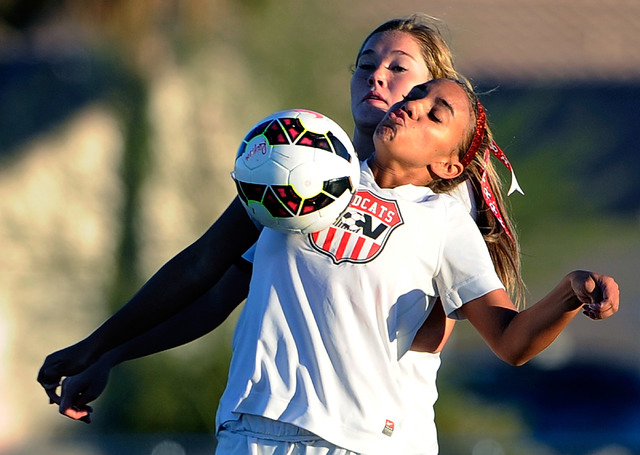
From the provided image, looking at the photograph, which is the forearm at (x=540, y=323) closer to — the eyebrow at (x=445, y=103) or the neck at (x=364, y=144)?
the eyebrow at (x=445, y=103)

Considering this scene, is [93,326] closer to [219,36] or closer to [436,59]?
[219,36]

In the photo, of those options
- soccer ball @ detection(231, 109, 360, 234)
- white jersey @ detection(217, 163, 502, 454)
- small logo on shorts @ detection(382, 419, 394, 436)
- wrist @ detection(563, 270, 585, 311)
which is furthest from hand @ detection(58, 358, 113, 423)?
wrist @ detection(563, 270, 585, 311)

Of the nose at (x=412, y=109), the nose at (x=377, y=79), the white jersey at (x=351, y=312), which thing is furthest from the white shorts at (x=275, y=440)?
the nose at (x=377, y=79)

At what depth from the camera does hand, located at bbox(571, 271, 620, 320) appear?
183cm

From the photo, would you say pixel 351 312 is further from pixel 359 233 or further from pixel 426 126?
pixel 426 126

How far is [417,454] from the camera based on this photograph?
7.23ft

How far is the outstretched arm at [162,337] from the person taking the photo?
2.61 m

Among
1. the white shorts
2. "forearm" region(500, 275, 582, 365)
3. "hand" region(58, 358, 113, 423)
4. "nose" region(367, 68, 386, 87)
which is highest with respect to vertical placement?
"nose" region(367, 68, 386, 87)

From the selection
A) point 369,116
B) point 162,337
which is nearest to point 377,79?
point 369,116

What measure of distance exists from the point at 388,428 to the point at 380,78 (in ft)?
3.24

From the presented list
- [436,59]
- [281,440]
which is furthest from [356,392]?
[436,59]

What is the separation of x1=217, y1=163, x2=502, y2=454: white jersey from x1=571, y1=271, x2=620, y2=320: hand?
30 centimetres

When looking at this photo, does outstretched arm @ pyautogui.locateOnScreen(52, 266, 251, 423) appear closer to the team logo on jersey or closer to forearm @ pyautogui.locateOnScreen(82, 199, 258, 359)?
forearm @ pyautogui.locateOnScreen(82, 199, 258, 359)

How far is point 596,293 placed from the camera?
186cm
